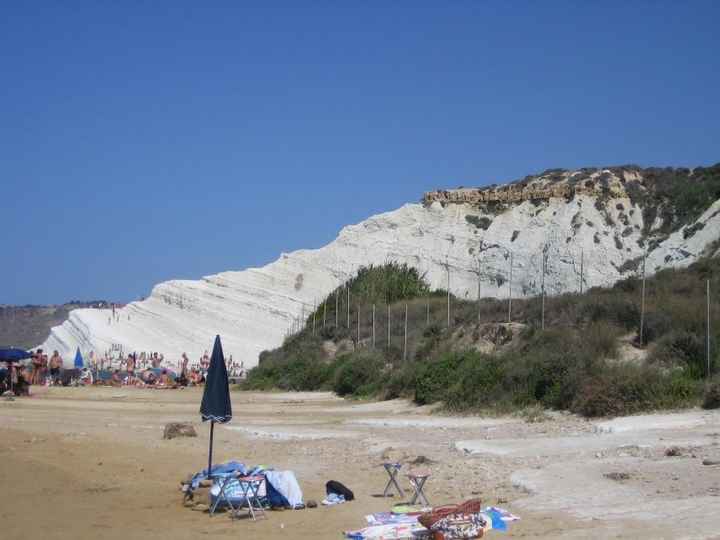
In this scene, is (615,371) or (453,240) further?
(453,240)

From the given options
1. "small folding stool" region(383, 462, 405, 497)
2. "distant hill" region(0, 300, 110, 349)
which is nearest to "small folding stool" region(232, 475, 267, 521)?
"small folding stool" region(383, 462, 405, 497)

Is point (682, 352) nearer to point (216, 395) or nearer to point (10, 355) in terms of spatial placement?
point (216, 395)

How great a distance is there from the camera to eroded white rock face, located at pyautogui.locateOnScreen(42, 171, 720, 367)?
50656 mm

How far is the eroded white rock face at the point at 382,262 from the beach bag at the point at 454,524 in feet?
123

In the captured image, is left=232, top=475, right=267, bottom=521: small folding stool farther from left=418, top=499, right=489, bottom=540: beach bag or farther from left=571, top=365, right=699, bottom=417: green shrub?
left=571, top=365, right=699, bottom=417: green shrub

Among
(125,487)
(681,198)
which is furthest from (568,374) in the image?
Result: (681,198)

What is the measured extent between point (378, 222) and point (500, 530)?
180 feet

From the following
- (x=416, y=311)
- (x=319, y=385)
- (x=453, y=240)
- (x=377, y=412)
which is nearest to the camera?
(x=377, y=412)

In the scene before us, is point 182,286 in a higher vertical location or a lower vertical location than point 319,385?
higher

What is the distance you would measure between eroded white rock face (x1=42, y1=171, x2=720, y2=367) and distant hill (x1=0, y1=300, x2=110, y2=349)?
168 feet

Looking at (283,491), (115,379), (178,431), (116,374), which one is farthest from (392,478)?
(116,374)

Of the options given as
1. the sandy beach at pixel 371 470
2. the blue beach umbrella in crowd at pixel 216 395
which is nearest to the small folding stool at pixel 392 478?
the sandy beach at pixel 371 470

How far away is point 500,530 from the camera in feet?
32.3

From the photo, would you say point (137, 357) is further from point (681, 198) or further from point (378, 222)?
point (681, 198)
